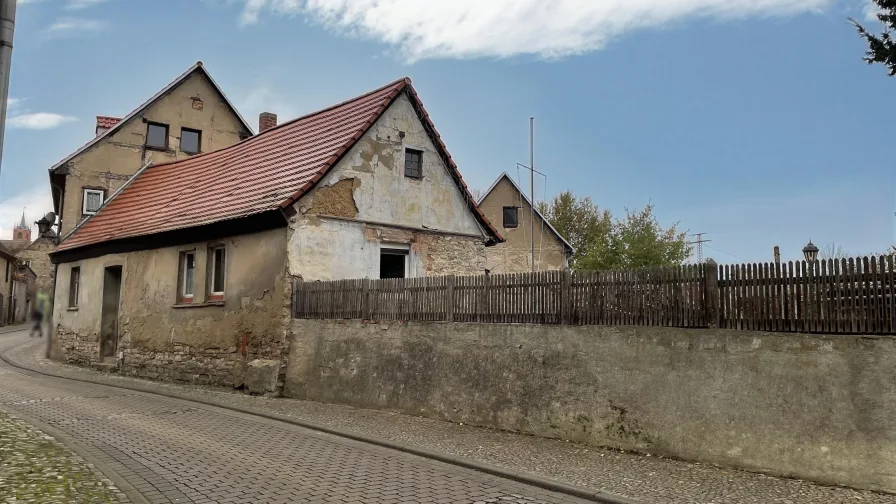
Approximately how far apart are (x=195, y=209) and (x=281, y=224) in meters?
4.52

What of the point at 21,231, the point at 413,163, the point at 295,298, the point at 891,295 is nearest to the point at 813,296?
the point at 891,295

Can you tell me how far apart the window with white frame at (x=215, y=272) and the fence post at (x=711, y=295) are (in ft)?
39.3

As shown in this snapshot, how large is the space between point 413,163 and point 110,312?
417 inches

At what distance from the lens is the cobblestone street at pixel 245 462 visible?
266 inches

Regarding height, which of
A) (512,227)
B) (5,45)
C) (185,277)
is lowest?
(185,277)

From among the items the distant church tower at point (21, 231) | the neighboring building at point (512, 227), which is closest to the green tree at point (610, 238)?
the neighboring building at point (512, 227)

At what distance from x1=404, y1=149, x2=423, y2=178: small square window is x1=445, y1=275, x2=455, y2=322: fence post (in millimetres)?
6176

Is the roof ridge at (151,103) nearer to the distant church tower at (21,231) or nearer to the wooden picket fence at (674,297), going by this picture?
the wooden picket fence at (674,297)

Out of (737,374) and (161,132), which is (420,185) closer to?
(737,374)

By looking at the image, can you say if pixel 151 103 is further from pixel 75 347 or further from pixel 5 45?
pixel 5 45

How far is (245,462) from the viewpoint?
26.6 ft

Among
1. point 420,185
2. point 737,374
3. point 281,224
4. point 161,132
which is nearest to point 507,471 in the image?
point 737,374

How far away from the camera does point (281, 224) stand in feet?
48.1

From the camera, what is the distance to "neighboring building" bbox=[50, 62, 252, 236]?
26.2 metres
